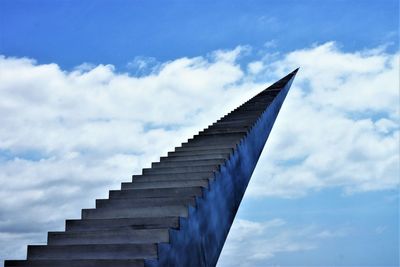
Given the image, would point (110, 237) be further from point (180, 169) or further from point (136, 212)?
point (180, 169)

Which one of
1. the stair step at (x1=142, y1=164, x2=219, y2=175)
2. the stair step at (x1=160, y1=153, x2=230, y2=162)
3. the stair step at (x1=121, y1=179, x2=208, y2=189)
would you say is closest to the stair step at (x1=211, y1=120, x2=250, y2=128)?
the stair step at (x1=160, y1=153, x2=230, y2=162)

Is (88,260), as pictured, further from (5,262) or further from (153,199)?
(153,199)

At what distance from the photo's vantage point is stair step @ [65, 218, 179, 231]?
5617 millimetres

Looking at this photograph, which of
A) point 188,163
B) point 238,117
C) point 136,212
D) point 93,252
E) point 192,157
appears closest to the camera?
point 93,252

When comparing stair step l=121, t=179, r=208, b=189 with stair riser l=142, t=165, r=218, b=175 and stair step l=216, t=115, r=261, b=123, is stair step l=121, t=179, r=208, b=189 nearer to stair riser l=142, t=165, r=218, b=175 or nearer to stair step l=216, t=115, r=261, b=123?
stair riser l=142, t=165, r=218, b=175

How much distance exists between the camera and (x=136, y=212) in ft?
20.5

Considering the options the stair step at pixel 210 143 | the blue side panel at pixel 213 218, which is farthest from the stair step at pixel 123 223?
the stair step at pixel 210 143

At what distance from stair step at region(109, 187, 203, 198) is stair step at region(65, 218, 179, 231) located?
2.46 feet

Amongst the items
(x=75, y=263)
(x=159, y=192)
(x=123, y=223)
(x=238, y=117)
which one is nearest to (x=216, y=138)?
(x=238, y=117)

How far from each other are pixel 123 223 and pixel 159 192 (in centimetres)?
92

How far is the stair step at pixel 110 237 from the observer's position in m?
5.32

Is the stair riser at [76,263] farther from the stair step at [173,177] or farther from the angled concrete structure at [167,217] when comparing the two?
the stair step at [173,177]

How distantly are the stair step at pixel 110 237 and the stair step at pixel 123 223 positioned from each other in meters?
0.19

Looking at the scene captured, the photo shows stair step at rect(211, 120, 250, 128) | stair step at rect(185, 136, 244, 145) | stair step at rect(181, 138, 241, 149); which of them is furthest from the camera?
stair step at rect(211, 120, 250, 128)
